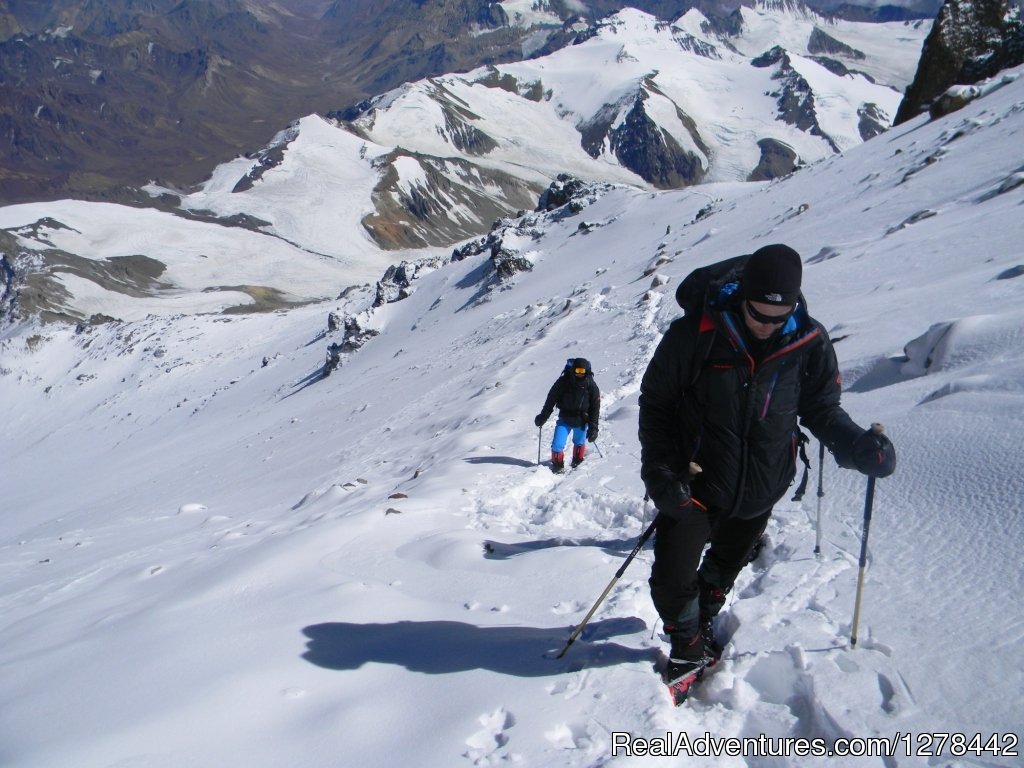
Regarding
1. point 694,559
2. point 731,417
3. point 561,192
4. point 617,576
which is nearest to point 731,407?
point 731,417

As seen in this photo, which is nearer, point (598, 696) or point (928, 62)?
point (598, 696)

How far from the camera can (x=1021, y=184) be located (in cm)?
1205

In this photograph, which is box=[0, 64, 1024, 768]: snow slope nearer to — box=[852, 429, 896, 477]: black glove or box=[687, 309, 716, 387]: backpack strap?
box=[852, 429, 896, 477]: black glove

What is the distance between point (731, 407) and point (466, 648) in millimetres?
2100

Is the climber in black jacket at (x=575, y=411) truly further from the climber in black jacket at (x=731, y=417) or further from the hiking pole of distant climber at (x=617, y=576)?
the climber in black jacket at (x=731, y=417)

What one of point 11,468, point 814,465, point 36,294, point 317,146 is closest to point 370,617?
point 814,465

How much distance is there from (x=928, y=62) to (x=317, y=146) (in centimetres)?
15961

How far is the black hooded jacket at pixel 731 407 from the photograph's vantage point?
3.09 metres

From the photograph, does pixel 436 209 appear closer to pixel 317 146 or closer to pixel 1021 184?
pixel 317 146

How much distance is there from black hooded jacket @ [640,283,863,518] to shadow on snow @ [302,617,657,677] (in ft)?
3.84

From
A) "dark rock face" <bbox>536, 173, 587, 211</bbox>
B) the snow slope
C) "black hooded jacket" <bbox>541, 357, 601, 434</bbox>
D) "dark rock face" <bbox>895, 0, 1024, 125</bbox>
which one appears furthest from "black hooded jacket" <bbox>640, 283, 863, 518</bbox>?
"dark rock face" <bbox>536, 173, 587, 211</bbox>

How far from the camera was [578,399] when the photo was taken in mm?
8492

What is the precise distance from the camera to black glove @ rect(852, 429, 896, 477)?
10.2 feet

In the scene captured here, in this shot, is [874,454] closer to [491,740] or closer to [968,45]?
[491,740]
